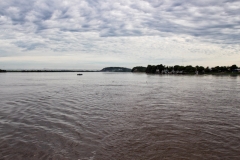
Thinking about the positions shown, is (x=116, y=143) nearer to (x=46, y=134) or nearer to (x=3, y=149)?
(x=46, y=134)

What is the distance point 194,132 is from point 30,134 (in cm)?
755

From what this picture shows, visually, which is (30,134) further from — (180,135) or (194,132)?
Result: (194,132)

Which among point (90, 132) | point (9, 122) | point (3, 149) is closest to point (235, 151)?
point (90, 132)

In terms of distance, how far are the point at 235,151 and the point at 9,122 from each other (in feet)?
35.9

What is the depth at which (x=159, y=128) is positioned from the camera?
382 inches

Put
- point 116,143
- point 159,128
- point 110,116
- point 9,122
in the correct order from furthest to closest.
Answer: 1. point 110,116
2. point 9,122
3. point 159,128
4. point 116,143

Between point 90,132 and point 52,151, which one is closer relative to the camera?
point 52,151

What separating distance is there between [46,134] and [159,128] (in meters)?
5.39

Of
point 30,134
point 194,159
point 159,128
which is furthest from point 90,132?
point 194,159

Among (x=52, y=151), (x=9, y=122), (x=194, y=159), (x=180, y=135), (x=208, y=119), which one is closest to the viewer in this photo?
(x=194, y=159)

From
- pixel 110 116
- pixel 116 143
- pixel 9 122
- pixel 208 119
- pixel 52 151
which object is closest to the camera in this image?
pixel 52 151

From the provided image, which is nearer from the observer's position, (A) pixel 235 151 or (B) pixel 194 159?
(B) pixel 194 159

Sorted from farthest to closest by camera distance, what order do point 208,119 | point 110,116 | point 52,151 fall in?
point 110,116 → point 208,119 → point 52,151

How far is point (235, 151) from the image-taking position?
6.90m
